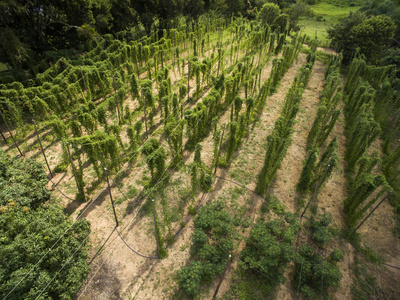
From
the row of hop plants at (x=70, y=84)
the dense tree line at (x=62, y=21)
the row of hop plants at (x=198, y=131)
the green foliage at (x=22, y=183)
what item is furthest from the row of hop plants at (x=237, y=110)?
the dense tree line at (x=62, y=21)

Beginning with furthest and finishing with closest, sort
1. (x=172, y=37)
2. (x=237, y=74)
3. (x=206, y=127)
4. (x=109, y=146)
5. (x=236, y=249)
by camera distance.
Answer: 1. (x=172, y=37)
2. (x=237, y=74)
3. (x=206, y=127)
4. (x=109, y=146)
5. (x=236, y=249)

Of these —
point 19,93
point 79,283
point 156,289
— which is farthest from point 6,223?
point 19,93

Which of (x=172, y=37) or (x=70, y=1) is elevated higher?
(x=70, y=1)

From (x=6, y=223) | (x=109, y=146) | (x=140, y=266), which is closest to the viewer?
(x=6, y=223)

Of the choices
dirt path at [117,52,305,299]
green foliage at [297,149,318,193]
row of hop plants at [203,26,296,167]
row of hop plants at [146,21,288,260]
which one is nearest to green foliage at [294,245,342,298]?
dirt path at [117,52,305,299]

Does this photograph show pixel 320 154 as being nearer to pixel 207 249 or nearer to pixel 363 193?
pixel 363 193

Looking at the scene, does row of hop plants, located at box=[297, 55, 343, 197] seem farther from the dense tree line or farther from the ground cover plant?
the dense tree line

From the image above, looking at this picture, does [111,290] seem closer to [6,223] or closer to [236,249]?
[6,223]
